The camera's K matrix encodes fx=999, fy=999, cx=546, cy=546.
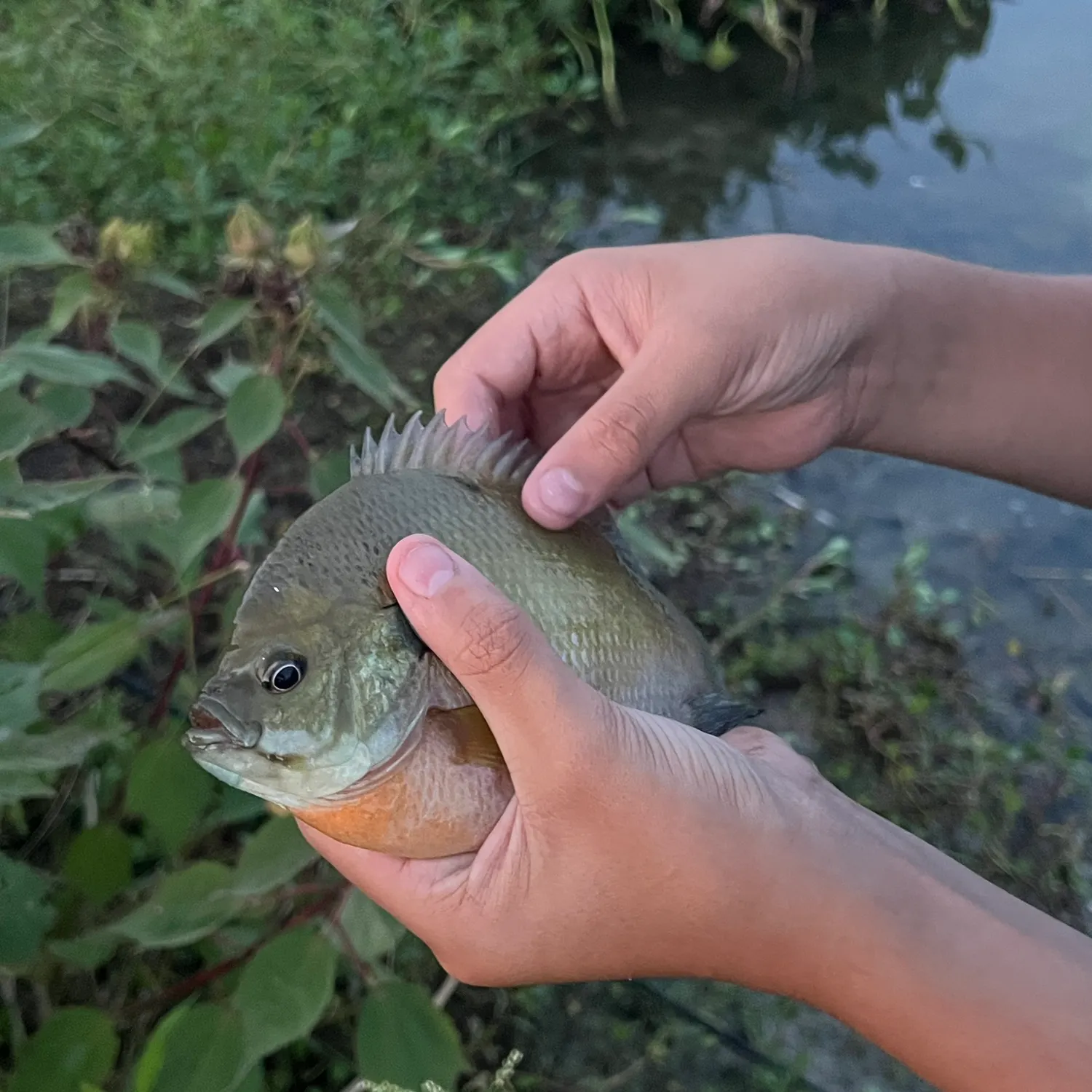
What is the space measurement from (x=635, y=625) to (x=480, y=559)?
20 cm

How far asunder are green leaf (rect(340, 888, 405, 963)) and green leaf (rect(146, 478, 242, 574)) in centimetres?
39

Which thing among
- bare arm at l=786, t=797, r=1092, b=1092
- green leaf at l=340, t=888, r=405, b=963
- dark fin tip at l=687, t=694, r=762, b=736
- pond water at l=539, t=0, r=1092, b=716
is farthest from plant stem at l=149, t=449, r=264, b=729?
pond water at l=539, t=0, r=1092, b=716

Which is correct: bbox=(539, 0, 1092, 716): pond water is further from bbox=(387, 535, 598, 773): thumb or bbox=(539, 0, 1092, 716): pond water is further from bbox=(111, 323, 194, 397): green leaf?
bbox=(111, 323, 194, 397): green leaf

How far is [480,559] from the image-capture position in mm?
1019

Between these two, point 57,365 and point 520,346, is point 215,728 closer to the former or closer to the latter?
point 57,365

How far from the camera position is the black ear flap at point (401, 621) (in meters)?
0.95

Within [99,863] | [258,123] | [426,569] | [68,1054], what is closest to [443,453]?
[426,569]

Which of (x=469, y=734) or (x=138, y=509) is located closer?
(x=469, y=734)

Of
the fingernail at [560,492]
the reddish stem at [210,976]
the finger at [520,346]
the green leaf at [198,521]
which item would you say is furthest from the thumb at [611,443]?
the reddish stem at [210,976]

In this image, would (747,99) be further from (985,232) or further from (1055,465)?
(1055,465)

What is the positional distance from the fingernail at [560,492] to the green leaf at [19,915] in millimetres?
626

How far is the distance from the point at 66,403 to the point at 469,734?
62 cm

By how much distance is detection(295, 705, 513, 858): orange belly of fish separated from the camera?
0.93 m

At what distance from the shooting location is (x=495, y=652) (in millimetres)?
841
